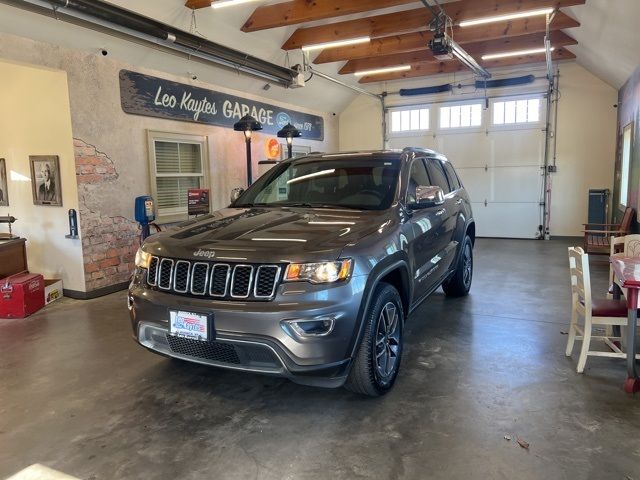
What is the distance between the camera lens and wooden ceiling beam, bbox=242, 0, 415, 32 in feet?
19.9

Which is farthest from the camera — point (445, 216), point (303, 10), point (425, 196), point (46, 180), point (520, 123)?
point (520, 123)

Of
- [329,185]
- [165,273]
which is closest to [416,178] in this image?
[329,185]

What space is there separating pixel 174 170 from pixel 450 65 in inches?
248

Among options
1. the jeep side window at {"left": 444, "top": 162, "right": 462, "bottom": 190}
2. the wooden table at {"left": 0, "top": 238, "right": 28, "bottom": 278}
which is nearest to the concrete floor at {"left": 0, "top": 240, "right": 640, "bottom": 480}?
the wooden table at {"left": 0, "top": 238, "right": 28, "bottom": 278}

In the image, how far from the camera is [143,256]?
2.86 meters

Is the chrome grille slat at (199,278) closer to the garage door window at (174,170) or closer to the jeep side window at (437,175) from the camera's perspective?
the jeep side window at (437,175)

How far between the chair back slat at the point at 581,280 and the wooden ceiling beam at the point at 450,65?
7.22 metres

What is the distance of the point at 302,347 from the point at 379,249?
2.41 feet

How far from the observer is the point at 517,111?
32.5 ft

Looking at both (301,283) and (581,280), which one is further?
(581,280)

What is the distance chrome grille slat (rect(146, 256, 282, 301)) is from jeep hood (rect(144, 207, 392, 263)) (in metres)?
0.04

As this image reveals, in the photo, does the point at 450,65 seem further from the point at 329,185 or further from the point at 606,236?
the point at 329,185

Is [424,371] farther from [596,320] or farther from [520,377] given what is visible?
[596,320]

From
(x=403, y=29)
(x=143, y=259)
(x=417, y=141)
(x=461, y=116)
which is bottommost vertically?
(x=143, y=259)
